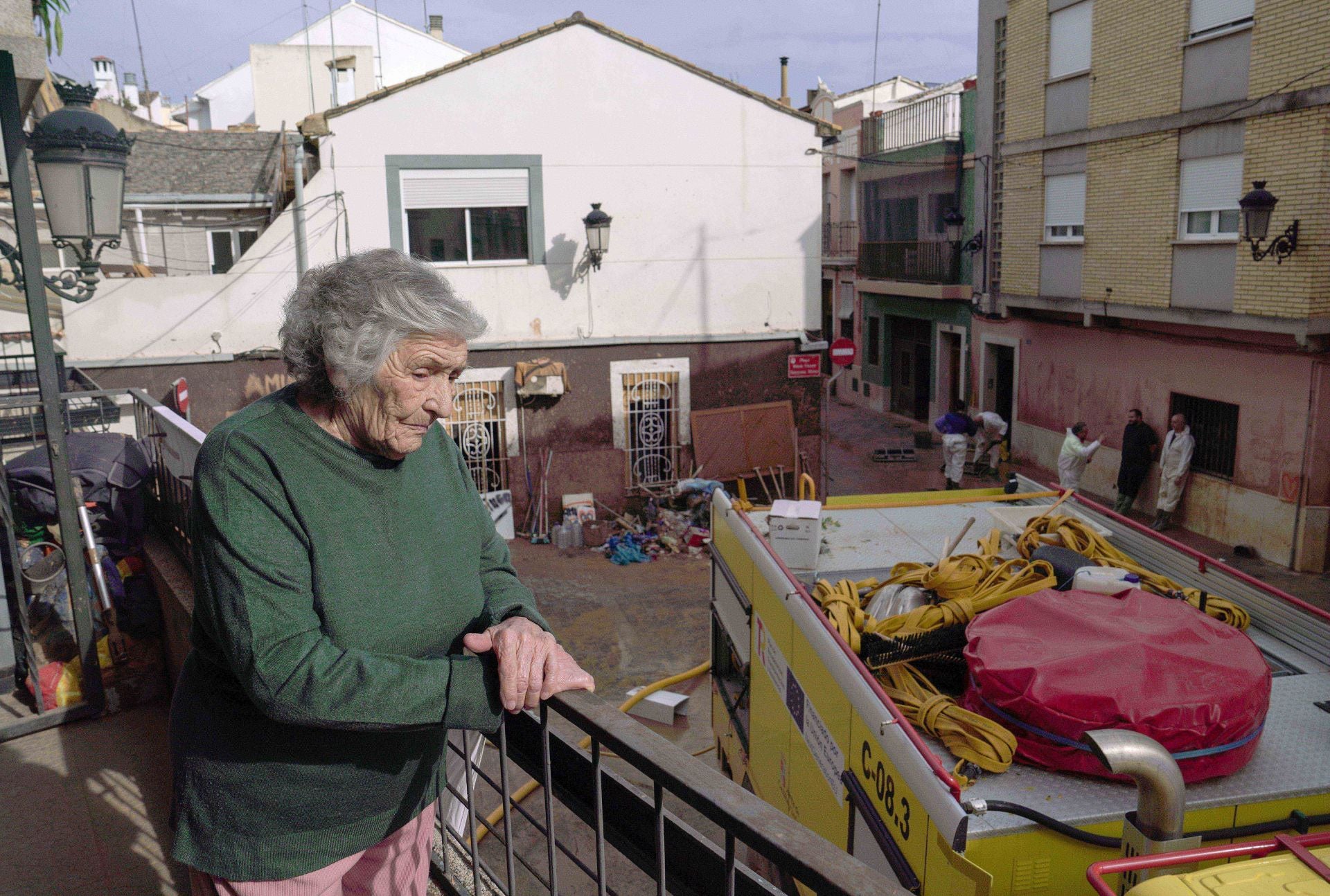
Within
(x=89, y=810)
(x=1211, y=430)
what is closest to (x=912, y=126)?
(x=1211, y=430)

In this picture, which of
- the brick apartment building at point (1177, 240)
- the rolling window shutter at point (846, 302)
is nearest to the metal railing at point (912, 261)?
the rolling window shutter at point (846, 302)

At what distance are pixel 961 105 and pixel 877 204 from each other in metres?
4.96

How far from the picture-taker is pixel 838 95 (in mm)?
31938

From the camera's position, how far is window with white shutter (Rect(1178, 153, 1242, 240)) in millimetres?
13352

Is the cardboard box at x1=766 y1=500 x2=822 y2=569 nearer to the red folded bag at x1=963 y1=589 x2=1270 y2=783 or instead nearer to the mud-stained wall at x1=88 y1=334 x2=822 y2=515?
the red folded bag at x1=963 y1=589 x2=1270 y2=783

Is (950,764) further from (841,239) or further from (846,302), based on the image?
(841,239)

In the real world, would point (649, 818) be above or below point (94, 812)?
above

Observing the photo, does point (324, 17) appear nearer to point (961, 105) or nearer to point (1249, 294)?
point (961, 105)

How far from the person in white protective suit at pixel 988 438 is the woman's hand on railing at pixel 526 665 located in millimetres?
17397

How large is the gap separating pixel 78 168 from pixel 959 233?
61.2 ft

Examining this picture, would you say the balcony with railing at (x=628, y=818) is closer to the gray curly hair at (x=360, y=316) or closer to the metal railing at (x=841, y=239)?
the gray curly hair at (x=360, y=316)

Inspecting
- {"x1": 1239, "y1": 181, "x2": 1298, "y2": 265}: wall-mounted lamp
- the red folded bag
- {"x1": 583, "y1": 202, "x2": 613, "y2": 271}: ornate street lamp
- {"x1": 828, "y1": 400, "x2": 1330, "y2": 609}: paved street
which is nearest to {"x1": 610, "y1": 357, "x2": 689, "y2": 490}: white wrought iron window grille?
{"x1": 583, "y1": 202, "x2": 613, "y2": 271}: ornate street lamp

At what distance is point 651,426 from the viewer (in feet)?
50.7

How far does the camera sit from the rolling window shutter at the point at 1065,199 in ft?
54.5
